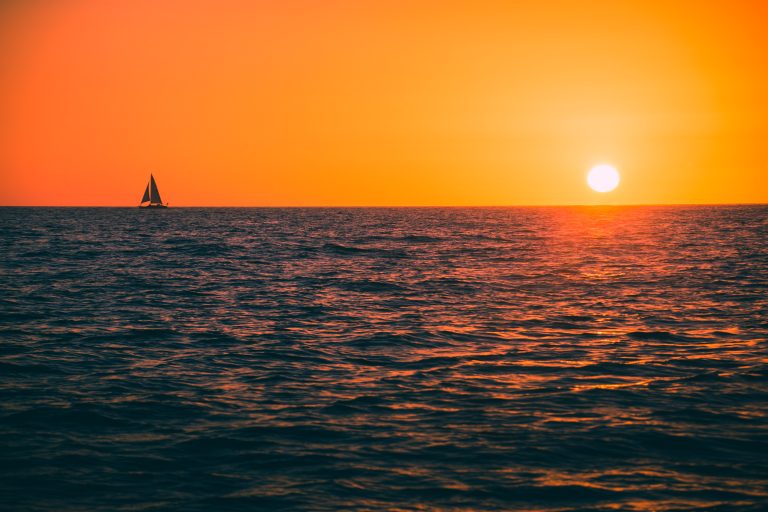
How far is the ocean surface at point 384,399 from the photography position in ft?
33.1

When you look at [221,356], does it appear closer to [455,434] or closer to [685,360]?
[455,434]

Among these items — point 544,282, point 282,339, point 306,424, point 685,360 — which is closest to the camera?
point 306,424

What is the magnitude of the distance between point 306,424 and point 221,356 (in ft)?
21.4

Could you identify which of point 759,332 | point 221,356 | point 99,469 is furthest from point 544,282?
point 99,469

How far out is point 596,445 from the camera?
11.8m

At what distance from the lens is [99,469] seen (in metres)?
10.8

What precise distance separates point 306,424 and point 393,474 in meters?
2.88

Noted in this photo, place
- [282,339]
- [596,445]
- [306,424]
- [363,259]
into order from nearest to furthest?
[596,445]
[306,424]
[282,339]
[363,259]

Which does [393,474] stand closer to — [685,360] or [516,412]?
[516,412]

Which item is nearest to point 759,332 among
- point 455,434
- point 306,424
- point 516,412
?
point 516,412

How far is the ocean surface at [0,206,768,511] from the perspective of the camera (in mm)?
10102

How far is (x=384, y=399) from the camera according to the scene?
1463 cm

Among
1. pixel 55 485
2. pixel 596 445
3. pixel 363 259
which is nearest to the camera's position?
pixel 55 485

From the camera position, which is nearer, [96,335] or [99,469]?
[99,469]
